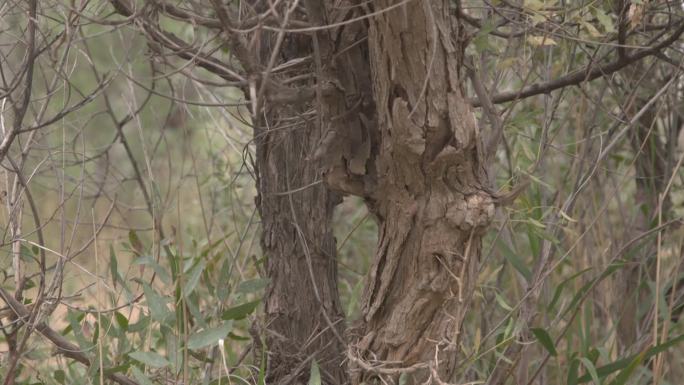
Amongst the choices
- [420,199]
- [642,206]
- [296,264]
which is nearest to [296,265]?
[296,264]

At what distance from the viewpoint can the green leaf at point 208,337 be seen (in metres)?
1.53

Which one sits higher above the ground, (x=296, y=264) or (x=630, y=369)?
(x=296, y=264)

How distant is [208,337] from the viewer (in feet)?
5.08

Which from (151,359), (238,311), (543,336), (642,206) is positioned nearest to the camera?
(151,359)

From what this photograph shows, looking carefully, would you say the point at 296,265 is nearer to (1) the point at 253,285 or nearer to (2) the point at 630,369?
(1) the point at 253,285

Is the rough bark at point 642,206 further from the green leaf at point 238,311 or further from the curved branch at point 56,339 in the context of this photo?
the curved branch at point 56,339

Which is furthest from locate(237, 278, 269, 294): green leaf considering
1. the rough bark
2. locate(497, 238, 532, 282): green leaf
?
the rough bark

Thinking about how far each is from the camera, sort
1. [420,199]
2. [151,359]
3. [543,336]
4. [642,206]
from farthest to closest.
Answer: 1. [642,206]
2. [543,336]
3. [151,359]
4. [420,199]

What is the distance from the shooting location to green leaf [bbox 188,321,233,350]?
60.2 inches

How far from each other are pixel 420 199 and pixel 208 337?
0.46m

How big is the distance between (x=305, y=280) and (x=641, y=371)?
1.01 meters

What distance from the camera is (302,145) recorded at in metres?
1.70

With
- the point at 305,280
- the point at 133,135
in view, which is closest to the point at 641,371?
the point at 305,280

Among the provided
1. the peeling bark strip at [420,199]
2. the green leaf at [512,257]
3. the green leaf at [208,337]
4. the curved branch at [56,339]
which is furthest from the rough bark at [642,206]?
the curved branch at [56,339]
